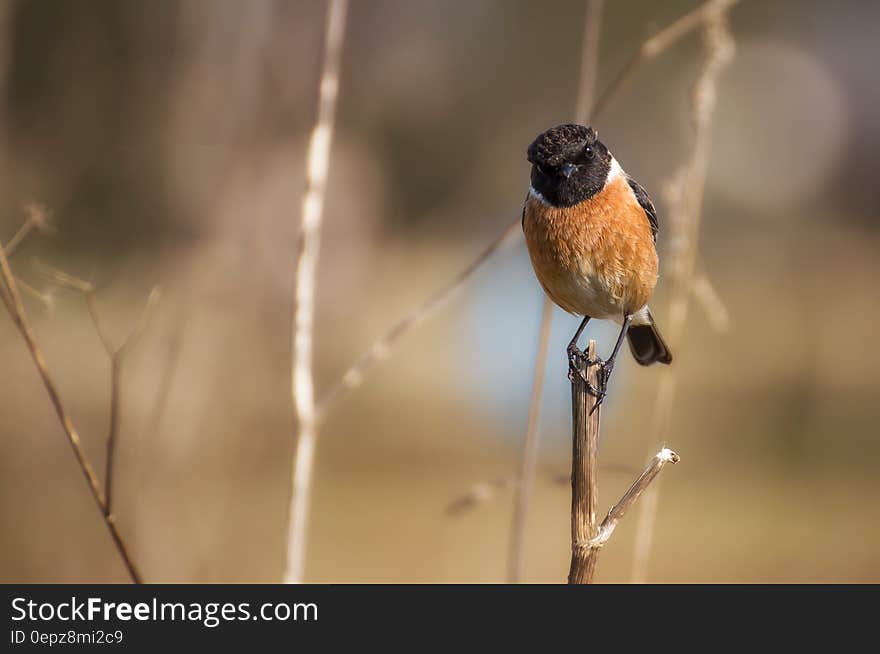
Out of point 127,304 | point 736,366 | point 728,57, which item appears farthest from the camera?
point 736,366

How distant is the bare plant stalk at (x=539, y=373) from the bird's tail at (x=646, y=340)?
412 mm

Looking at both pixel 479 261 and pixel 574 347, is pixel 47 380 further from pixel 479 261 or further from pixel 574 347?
pixel 574 347

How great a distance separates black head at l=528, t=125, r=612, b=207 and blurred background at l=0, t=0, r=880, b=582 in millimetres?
222

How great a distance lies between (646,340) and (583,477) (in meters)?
1.12

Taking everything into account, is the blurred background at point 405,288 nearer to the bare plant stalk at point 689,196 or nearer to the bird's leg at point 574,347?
the bare plant stalk at point 689,196

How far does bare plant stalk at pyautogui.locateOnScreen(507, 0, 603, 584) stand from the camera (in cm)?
227

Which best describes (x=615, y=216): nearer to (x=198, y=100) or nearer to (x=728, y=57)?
(x=728, y=57)

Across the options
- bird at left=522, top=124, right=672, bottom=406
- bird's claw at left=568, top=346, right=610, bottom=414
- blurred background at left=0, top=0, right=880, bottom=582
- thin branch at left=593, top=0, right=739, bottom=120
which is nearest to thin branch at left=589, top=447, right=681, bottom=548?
bird's claw at left=568, top=346, right=610, bottom=414

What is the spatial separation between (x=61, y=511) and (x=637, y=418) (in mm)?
8824

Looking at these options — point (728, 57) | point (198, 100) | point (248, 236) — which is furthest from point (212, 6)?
point (728, 57)

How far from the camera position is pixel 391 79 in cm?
1070

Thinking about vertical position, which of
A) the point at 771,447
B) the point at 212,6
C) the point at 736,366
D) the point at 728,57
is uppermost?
the point at 736,366

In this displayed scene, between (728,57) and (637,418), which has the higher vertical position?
(637,418)

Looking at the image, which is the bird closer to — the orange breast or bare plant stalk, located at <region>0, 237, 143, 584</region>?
the orange breast
